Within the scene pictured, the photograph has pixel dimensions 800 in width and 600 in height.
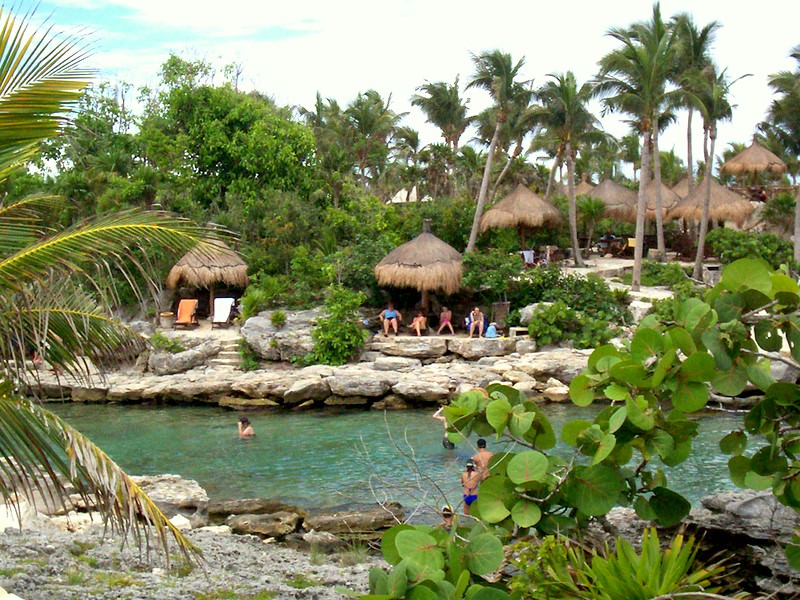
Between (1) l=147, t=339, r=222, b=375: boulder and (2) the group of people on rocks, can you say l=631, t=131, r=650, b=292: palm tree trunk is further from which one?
(1) l=147, t=339, r=222, b=375: boulder

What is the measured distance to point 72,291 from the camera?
17.9 ft

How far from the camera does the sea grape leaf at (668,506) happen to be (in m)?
4.44

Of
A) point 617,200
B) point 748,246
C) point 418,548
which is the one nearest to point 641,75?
point 748,246

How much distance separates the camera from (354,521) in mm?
9945

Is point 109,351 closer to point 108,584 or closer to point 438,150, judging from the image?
point 108,584

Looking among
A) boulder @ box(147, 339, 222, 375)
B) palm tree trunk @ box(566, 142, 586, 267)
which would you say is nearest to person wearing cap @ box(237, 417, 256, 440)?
boulder @ box(147, 339, 222, 375)

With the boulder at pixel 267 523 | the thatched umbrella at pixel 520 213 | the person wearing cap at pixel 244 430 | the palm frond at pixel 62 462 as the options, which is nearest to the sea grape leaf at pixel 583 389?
the palm frond at pixel 62 462

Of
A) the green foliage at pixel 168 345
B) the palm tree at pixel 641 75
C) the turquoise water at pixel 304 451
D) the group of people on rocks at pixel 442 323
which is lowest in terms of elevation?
the turquoise water at pixel 304 451

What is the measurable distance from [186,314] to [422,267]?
20.9 feet

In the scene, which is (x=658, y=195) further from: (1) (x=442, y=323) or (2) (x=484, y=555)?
(2) (x=484, y=555)

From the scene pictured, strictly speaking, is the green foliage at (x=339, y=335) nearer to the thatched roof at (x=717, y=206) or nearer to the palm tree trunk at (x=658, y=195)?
the palm tree trunk at (x=658, y=195)

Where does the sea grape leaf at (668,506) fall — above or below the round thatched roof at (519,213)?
below

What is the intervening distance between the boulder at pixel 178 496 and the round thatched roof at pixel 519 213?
14.9 metres

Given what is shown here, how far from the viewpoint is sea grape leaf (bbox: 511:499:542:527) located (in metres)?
4.10
